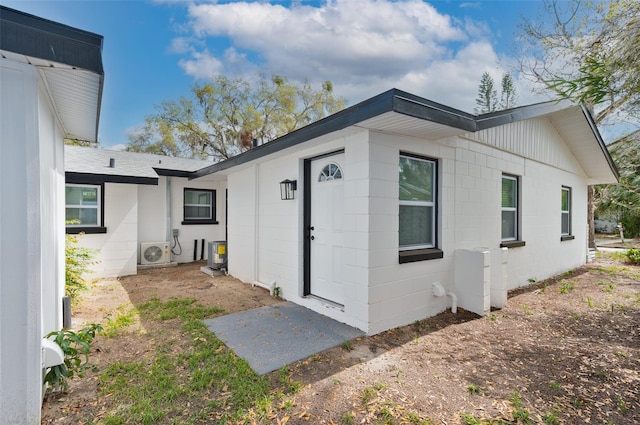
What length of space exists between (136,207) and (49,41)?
6.42 meters

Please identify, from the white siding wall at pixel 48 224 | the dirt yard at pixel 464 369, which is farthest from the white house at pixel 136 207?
the white siding wall at pixel 48 224

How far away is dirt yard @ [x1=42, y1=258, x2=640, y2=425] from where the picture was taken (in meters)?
2.35

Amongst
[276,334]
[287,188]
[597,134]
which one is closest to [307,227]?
[287,188]

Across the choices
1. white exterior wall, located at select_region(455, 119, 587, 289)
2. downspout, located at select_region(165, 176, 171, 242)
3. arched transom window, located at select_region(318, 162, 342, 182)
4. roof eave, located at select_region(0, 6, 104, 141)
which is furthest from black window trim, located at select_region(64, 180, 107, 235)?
white exterior wall, located at select_region(455, 119, 587, 289)

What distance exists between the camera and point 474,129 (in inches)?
158

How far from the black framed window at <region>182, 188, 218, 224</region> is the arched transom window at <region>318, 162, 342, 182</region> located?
5.96 meters

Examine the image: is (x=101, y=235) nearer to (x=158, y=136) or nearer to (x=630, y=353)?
(x=630, y=353)

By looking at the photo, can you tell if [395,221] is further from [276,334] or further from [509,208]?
[509,208]

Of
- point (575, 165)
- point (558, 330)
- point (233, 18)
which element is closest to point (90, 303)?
point (233, 18)

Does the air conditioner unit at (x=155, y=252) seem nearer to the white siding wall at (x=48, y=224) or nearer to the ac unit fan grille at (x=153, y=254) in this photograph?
the ac unit fan grille at (x=153, y=254)

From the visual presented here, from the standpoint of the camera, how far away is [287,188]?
16.8 ft

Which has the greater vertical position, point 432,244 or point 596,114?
point 596,114

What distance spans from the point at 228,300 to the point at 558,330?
4.97m

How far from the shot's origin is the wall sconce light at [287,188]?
500 centimetres
